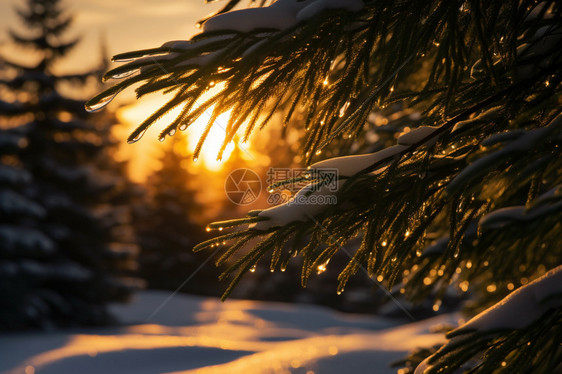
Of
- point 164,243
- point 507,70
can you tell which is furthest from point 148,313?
point 507,70

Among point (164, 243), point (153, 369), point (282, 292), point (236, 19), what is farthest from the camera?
point (282, 292)

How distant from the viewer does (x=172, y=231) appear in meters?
Answer: 25.9

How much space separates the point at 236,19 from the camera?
1869 millimetres

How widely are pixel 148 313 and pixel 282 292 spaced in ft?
39.5

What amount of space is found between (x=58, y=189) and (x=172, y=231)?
36.1ft

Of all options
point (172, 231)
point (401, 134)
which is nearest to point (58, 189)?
point (172, 231)

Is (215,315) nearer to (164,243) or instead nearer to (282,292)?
(164,243)
